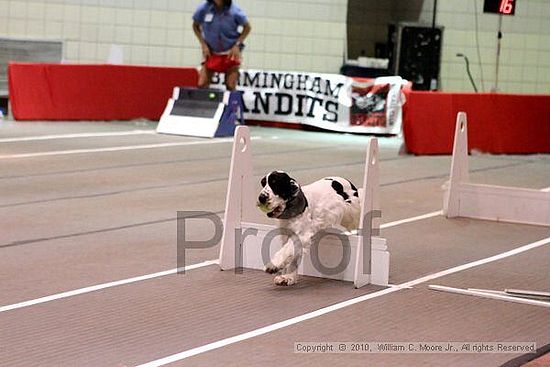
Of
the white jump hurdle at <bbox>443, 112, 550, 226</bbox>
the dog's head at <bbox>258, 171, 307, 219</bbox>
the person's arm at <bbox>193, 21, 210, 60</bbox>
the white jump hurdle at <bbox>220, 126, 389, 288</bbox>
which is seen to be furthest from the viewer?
the person's arm at <bbox>193, 21, 210, 60</bbox>

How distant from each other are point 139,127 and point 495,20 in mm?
9379

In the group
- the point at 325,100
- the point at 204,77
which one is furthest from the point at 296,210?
the point at 325,100

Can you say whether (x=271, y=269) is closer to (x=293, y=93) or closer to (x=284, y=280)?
(x=284, y=280)

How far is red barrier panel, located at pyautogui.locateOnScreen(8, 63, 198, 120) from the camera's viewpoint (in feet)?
56.3

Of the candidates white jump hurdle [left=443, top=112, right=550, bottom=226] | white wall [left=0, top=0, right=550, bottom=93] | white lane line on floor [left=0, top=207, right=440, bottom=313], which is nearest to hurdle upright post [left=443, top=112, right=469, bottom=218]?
white jump hurdle [left=443, top=112, right=550, bottom=226]

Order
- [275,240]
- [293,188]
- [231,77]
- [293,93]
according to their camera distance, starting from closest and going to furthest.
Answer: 1. [293,188]
2. [275,240]
3. [231,77]
4. [293,93]

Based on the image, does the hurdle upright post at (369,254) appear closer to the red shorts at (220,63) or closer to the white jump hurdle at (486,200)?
the white jump hurdle at (486,200)

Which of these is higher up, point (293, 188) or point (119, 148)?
point (293, 188)

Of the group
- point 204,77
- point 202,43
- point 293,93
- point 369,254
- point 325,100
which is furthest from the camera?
point 293,93

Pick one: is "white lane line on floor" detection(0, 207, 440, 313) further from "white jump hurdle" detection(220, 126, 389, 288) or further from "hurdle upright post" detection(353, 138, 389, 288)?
"hurdle upright post" detection(353, 138, 389, 288)

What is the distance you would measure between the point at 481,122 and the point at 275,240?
9.14m

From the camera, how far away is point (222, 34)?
16953mm

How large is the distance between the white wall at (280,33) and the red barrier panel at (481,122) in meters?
7.02

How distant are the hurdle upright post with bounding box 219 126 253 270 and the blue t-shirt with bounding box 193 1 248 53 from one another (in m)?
9.71
